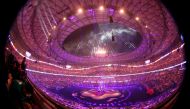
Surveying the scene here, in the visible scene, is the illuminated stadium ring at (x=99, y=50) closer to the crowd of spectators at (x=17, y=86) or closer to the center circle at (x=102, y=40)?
the center circle at (x=102, y=40)

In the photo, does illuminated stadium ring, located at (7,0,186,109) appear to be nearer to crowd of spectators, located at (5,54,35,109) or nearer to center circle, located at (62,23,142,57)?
center circle, located at (62,23,142,57)

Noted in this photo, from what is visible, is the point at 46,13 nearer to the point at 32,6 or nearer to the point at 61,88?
the point at 32,6

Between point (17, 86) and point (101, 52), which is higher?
point (101, 52)

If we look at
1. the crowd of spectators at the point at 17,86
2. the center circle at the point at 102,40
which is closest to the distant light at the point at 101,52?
the center circle at the point at 102,40

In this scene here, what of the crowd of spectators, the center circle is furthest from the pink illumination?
the crowd of spectators

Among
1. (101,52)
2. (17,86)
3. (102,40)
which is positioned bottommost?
(17,86)

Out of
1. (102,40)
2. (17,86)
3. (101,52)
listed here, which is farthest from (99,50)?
(17,86)

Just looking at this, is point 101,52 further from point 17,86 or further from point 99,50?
point 17,86

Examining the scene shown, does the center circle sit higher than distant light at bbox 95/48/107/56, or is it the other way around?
the center circle
